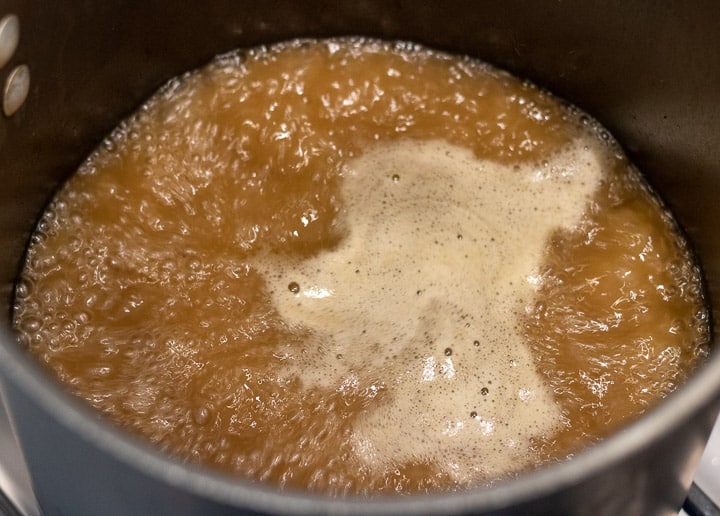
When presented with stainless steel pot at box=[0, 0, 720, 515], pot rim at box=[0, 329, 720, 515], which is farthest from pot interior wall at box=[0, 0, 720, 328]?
pot rim at box=[0, 329, 720, 515]

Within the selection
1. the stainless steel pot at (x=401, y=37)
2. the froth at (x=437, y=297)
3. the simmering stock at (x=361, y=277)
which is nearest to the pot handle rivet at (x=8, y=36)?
the stainless steel pot at (x=401, y=37)

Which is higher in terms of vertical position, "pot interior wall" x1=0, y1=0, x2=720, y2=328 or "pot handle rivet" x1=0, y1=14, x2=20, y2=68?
"pot handle rivet" x1=0, y1=14, x2=20, y2=68

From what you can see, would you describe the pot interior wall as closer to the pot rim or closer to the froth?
the froth

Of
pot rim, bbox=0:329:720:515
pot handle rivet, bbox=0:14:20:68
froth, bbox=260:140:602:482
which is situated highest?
pot handle rivet, bbox=0:14:20:68

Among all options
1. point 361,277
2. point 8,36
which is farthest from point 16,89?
point 361,277

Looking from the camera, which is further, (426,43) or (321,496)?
(426,43)

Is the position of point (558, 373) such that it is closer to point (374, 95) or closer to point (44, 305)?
point (374, 95)

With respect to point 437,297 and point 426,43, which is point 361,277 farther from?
point 426,43
